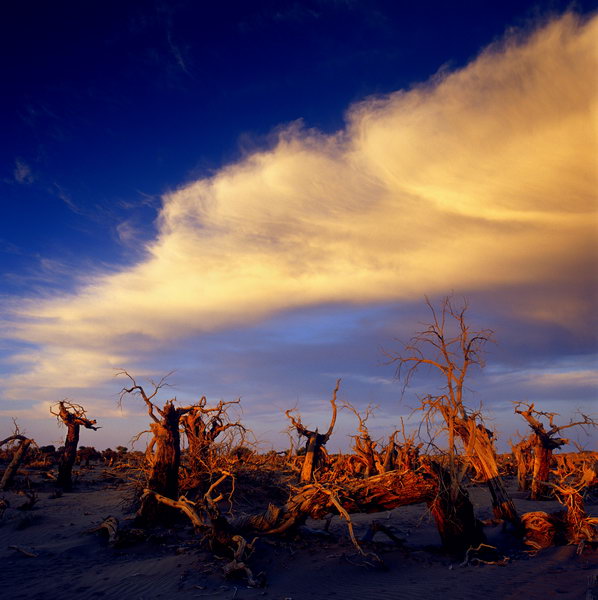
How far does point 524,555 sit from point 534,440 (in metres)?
8.28

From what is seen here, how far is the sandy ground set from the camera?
755 cm

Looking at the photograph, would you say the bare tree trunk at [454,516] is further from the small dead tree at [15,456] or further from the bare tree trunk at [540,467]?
the small dead tree at [15,456]

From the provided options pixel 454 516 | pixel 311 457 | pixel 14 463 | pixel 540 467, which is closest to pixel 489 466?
pixel 454 516

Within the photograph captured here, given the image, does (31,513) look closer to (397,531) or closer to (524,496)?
(397,531)

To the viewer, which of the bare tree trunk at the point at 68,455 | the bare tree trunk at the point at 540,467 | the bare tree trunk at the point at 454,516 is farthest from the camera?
the bare tree trunk at the point at 68,455

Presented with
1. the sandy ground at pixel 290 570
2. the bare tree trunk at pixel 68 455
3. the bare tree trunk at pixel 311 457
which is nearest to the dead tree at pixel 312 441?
the bare tree trunk at pixel 311 457

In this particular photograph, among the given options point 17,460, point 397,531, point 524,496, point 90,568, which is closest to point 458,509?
point 397,531

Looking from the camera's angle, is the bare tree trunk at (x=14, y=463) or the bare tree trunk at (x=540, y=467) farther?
the bare tree trunk at (x=14, y=463)

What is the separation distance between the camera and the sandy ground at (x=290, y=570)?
7547mm

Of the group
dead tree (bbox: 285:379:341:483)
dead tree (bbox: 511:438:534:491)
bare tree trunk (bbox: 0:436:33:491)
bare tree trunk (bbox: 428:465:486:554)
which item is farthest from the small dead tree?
dead tree (bbox: 511:438:534:491)

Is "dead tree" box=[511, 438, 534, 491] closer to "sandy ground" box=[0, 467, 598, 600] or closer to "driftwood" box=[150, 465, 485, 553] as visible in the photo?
"sandy ground" box=[0, 467, 598, 600]

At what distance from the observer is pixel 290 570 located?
858 cm

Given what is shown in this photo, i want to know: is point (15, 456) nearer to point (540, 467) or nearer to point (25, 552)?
point (25, 552)

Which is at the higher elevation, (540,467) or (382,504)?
(540,467)
